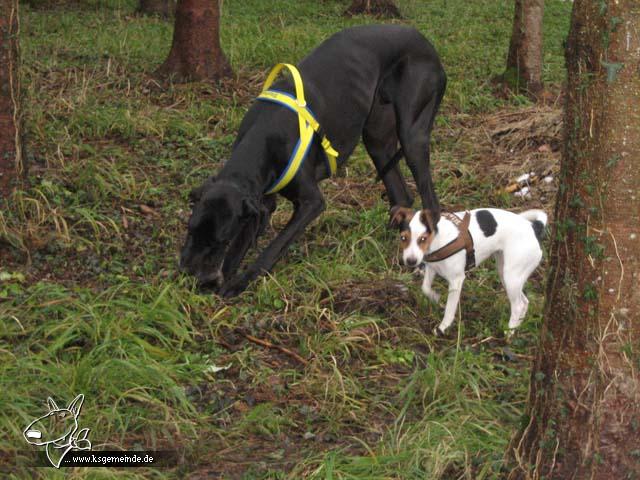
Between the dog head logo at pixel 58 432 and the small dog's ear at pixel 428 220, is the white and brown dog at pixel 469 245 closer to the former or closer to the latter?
the small dog's ear at pixel 428 220

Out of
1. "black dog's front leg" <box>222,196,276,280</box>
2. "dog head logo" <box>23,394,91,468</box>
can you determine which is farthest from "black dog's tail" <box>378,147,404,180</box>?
"dog head logo" <box>23,394,91,468</box>

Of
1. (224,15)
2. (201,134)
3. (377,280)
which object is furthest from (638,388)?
(224,15)

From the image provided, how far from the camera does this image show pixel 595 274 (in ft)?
10.1

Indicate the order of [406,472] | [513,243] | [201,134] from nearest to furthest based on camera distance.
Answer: [406,472], [513,243], [201,134]

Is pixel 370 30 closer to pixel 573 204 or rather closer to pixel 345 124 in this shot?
pixel 345 124

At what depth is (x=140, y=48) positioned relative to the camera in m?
9.82

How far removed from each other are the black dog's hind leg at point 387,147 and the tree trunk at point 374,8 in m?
7.64

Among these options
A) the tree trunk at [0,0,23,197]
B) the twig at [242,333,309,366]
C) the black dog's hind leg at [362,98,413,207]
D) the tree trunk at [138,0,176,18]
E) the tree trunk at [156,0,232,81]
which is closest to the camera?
the twig at [242,333,309,366]

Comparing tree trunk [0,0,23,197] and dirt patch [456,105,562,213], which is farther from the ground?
tree trunk [0,0,23,197]

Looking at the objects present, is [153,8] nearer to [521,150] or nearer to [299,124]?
[521,150]

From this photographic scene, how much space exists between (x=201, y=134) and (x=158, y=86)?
1.21m

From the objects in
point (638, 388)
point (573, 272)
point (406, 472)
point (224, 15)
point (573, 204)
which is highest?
point (573, 204)

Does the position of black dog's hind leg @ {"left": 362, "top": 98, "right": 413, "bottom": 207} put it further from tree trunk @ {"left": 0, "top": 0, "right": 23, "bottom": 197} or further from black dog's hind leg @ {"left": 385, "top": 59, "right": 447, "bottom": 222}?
tree trunk @ {"left": 0, "top": 0, "right": 23, "bottom": 197}

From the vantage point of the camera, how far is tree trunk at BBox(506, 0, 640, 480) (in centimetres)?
300
